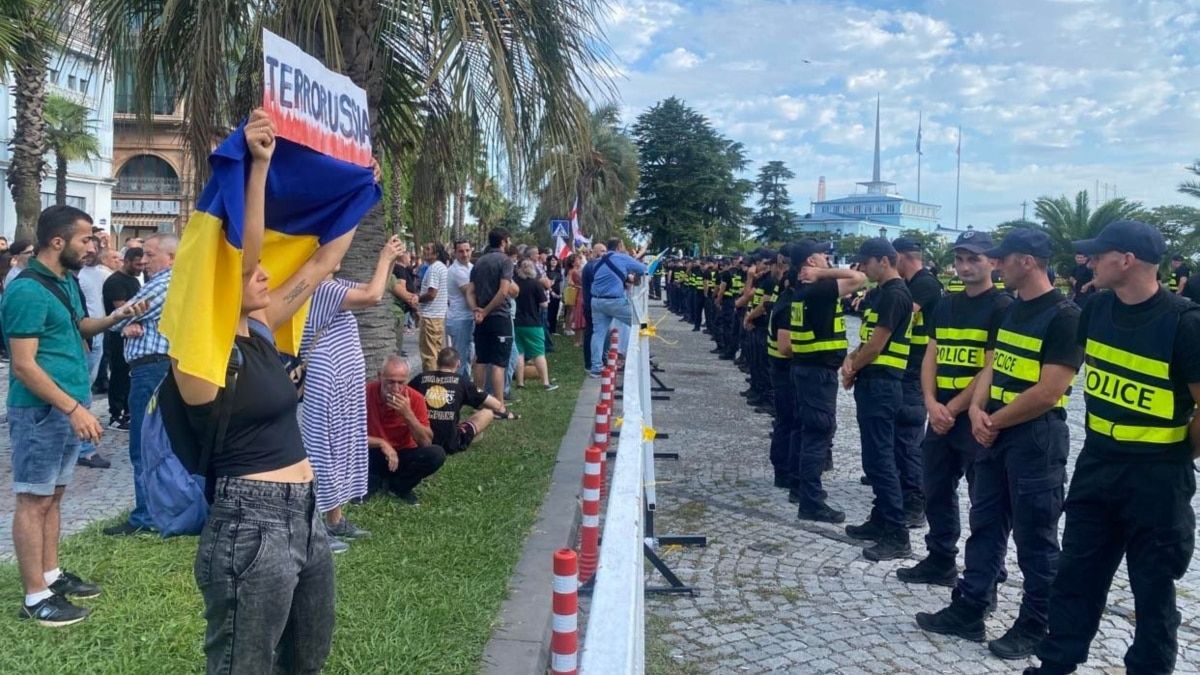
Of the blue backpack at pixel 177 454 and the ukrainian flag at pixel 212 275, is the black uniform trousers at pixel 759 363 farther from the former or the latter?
the ukrainian flag at pixel 212 275

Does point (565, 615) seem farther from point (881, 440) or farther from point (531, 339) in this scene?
point (531, 339)

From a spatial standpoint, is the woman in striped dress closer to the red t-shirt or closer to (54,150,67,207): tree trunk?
Result: the red t-shirt

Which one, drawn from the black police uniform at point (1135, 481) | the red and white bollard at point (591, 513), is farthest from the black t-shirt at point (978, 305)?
the red and white bollard at point (591, 513)

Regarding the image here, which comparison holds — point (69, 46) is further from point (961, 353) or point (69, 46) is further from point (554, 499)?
point (961, 353)

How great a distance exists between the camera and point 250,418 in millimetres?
2492

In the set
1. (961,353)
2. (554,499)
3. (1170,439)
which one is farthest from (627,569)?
(554,499)

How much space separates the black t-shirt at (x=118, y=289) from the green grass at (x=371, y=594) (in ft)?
10.5

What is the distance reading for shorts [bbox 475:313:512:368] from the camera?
10.1 metres

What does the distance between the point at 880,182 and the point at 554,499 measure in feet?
550

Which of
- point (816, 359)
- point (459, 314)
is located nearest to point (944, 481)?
point (816, 359)

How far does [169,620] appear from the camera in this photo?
4.17 m

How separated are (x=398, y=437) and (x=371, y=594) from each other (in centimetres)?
197

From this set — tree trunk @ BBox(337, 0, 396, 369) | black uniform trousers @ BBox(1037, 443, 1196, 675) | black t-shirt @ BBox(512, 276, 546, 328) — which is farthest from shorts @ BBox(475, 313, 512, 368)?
black uniform trousers @ BBox(1037, 443, 1196, 675)

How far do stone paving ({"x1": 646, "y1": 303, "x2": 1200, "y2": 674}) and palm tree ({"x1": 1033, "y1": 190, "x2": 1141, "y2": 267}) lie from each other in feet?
90.0
